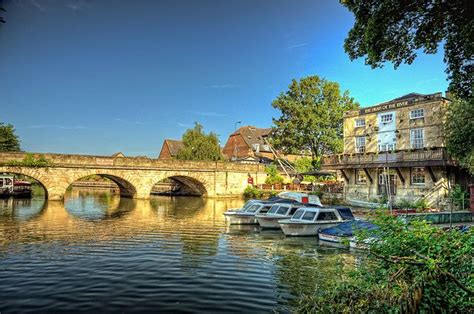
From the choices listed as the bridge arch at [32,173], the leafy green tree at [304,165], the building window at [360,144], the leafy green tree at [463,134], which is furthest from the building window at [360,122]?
the bridge arch at [32,173]

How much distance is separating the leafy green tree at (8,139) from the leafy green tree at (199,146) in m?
29.0

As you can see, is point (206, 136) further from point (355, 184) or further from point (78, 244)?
point (78, 244)

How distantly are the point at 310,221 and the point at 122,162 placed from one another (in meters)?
29.8

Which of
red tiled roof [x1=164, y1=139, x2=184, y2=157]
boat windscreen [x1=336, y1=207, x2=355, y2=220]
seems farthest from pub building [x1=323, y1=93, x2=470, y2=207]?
red tiled roof [x1=164, y1=139, x2=184, y2=157]

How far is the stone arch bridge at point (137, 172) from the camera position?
3856cm

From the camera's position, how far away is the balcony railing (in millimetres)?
29469

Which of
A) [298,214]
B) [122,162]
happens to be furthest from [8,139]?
[298,214]

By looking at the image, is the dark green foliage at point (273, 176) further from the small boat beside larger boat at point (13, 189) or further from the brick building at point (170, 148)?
the small boat beside larger boat at point (13, 189)

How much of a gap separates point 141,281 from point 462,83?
13.1 metres

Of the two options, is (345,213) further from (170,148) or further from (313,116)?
(170,148)

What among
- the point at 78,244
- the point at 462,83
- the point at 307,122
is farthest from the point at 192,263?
the point at 307,122

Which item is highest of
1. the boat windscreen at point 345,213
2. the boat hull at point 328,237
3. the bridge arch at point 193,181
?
the bridge arch at point 193,181

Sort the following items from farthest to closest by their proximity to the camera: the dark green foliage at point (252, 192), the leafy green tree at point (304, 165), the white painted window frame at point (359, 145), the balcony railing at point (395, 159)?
1. the leafy green tree at point (304, 165)
2. the dark green foliage at point (252, 192)
3. the white painted window frame at point (359, 145)
4. the balcony railing at point (395, 159)

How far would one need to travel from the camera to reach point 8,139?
203ft
